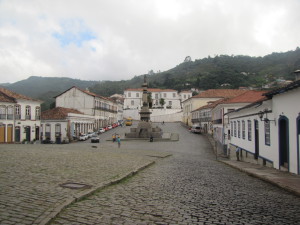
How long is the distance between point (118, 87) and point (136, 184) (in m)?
142

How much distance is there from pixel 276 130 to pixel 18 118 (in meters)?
34.7

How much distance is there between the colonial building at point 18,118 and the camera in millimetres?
37250

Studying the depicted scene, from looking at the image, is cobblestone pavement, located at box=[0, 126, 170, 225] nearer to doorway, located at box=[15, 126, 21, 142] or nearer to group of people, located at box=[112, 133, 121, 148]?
group of people, located at box=[112, 133, 121, 148]

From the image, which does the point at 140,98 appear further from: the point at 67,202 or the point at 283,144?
the point at 67,202

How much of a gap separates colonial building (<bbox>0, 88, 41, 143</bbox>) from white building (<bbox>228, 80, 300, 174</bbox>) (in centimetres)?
3000

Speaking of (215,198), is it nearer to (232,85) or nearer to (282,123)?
(282,123)

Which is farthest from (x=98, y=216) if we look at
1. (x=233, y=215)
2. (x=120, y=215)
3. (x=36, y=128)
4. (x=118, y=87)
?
(x=118, y=87)

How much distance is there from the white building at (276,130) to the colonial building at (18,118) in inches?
1181

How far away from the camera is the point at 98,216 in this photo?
546 cm

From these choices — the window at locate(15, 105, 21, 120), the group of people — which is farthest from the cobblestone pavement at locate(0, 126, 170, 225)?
the window at locate(15, 105, 21, 120)

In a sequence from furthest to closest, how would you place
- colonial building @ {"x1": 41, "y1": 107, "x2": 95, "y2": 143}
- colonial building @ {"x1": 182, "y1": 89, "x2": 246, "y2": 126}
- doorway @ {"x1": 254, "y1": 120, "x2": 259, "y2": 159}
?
1. colonial building @ {"x1": 182, "y1": 89, "x2": 246, "y2": 126}
2. colonial building @ {"x1": 41, "y1": 107, "x2": 95, "y2": 143}
3. doorway @ {"x1": 254, "y1": 120, "x2": 259, "y2": 159}

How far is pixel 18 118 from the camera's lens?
39.2 meters

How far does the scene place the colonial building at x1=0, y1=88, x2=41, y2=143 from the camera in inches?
1467

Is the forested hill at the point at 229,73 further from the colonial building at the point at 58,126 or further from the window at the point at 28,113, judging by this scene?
the window at the point at 28,113
